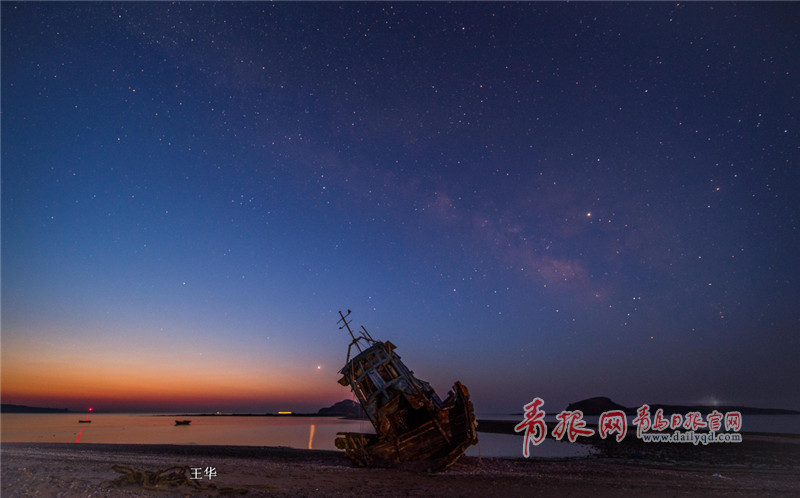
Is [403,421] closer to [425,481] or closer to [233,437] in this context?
[425,481]

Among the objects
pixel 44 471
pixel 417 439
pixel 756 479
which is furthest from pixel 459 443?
pixel 44 471

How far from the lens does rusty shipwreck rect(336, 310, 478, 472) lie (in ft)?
65.8

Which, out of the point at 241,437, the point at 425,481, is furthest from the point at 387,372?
the point at 241,437

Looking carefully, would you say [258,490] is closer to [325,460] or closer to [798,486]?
[325,460]

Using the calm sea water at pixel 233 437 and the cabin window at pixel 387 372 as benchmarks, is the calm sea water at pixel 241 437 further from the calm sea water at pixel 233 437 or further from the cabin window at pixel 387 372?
the cabin window at pixel 387 372

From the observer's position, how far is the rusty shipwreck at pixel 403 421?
20062mm

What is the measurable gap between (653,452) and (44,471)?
111ft

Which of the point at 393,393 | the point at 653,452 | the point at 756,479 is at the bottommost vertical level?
the point at 653,452

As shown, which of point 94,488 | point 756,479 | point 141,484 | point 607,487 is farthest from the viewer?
point 756,479

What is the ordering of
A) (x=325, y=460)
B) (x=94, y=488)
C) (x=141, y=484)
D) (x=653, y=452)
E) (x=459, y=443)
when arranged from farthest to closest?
(x=653, y=452) → (x=325, y=460) → (x=459, y=443) → (x=141, y=484) → (x=94, y=488)

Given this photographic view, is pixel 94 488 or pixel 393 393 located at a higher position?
pixel 393 393

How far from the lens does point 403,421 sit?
833 inches

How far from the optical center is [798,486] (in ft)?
52.5

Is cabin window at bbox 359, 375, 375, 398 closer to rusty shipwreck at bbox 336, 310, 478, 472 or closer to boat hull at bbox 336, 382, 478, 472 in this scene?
rusty shipwreck at bbox 336, 310, 478, 472
